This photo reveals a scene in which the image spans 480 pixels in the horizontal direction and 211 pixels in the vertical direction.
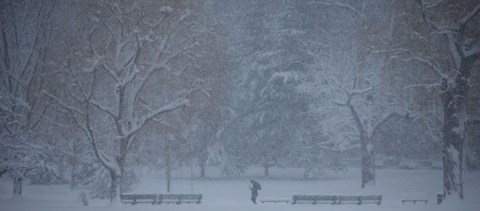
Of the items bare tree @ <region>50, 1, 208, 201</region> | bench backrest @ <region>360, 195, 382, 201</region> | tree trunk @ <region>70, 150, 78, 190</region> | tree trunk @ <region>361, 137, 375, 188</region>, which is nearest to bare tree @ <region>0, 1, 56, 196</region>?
bare tree @ <region>50, 1, 208, 201</region>

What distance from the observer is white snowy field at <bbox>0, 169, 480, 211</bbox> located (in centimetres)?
2334

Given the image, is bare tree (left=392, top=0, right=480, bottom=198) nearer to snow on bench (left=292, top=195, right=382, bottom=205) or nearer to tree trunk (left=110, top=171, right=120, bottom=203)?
snow on bench (left=292, top=195, right=382, bottom=205)

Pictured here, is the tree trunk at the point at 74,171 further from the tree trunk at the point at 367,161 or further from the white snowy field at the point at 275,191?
the tree trunk at the point at 367,161

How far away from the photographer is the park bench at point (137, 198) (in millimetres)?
24469

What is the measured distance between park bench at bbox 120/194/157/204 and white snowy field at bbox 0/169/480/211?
53 cm

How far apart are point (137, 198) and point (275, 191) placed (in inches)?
417

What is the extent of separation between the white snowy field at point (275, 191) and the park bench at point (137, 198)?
0.53 meters

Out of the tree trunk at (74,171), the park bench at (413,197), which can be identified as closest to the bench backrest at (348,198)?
the park bench at (413,197)

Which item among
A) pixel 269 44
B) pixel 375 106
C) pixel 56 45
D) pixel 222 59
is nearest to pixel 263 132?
pixel 269 44

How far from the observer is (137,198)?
24.7m

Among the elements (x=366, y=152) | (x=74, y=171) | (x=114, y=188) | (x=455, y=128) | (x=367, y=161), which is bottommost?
(x=114, y=188)

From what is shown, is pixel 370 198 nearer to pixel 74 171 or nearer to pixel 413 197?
pixel 413 197

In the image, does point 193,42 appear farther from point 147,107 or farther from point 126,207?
point 126,207

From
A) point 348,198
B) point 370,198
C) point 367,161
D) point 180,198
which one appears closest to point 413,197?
point 370,198
